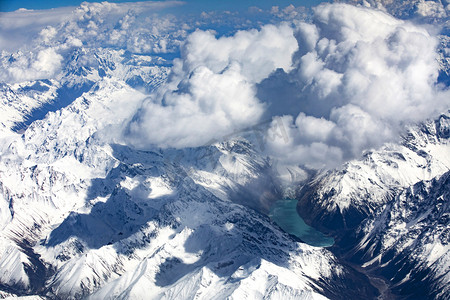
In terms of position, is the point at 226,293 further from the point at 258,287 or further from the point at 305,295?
the point at 305,295

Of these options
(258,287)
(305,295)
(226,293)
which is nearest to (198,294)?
(226,293)

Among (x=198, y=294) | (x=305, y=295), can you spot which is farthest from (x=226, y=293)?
(x=305, y=295)

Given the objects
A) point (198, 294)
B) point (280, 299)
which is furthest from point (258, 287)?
point (198, 294)

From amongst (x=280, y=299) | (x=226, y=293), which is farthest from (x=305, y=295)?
(x=226, y=293)

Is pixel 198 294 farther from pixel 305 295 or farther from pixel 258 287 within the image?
pixel 305 295

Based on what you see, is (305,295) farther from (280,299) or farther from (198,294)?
(198,294)
